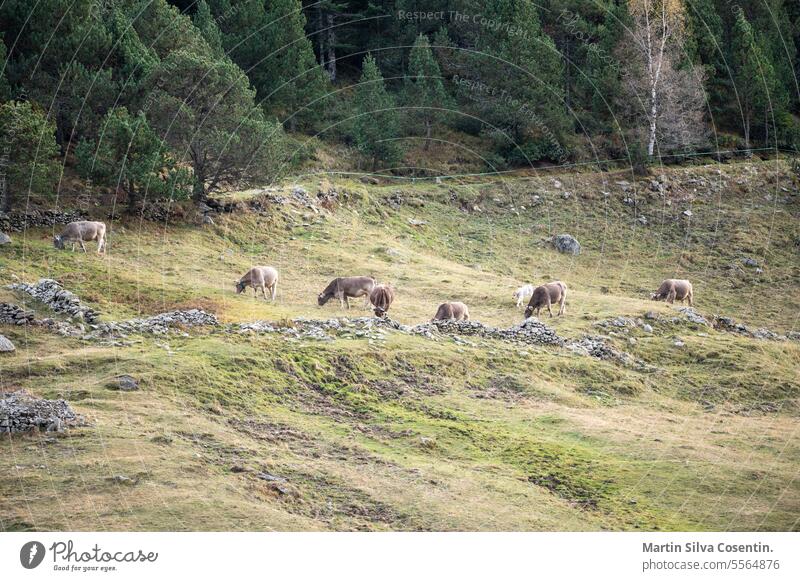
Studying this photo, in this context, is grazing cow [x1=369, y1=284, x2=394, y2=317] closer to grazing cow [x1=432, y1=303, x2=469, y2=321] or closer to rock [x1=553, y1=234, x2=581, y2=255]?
grazing cow [x1=432, y1=303, x2=469, y2=321]

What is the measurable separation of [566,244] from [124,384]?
36.1m

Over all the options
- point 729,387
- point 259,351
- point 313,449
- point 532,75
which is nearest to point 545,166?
point 532,75

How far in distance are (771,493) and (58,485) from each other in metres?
18.3

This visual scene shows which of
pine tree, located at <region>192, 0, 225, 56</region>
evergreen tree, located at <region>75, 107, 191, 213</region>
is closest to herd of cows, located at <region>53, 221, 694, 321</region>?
evergreen tree, located at <region>75, 107, 191, 213</region>

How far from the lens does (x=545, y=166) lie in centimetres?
7569

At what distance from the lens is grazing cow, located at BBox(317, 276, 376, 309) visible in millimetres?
43594

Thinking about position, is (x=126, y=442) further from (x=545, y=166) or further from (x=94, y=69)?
(x=545, y=166)

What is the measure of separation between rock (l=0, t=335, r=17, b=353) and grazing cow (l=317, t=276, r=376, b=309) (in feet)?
42.3

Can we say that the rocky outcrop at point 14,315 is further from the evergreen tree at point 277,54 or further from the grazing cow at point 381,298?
the evergreen tree at point 277,54

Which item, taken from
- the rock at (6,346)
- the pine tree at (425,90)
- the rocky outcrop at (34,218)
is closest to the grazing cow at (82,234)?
the rocky outcrop at (34,218)

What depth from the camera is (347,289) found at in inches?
1718

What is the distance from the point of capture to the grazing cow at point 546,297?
44.1 metres

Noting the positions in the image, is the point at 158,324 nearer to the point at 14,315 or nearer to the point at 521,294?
the point at 14,315
